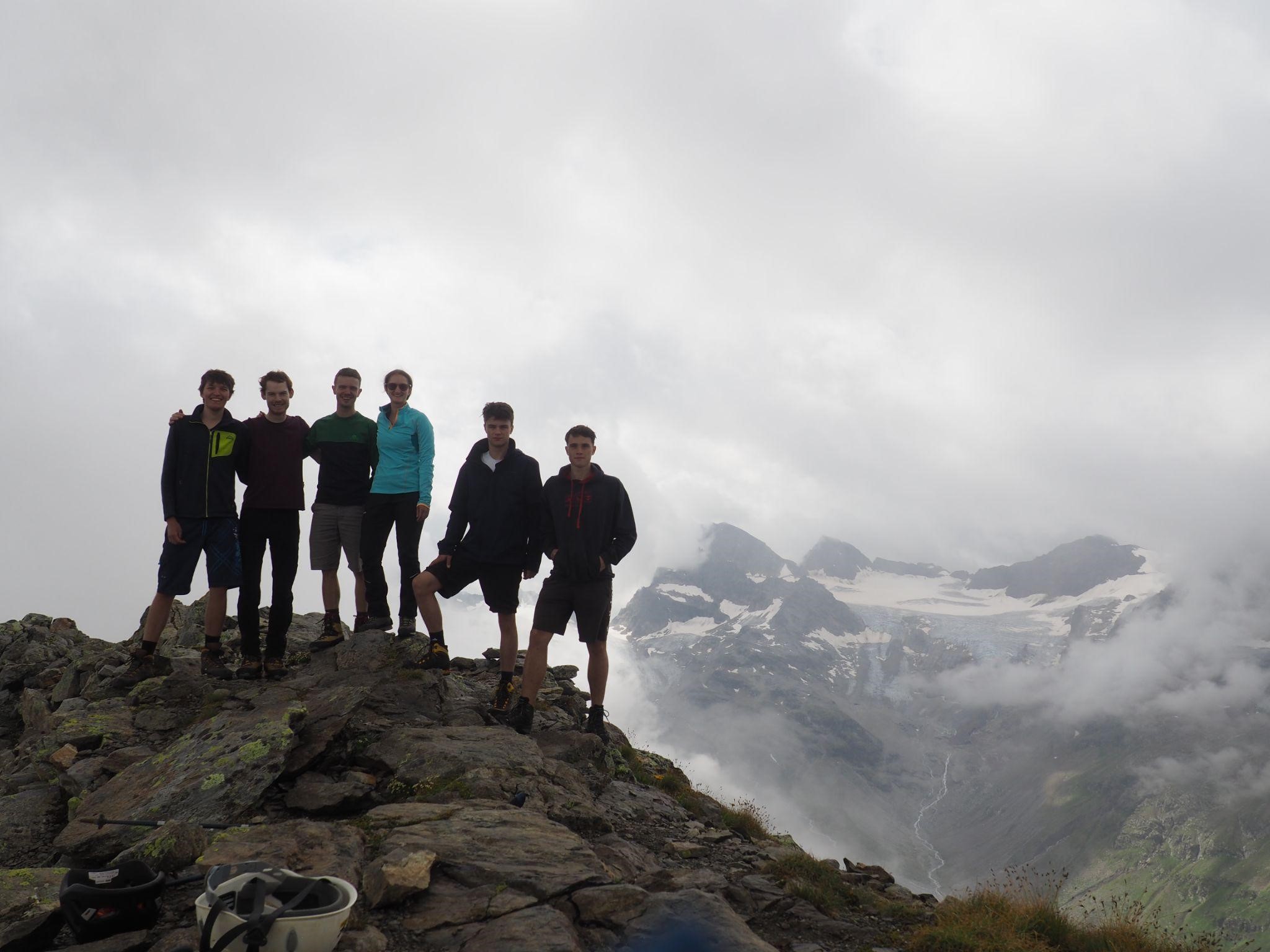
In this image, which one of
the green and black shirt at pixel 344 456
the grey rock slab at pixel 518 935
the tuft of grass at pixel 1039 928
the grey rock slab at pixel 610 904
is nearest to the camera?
the grey rock slab at pixel 518 935

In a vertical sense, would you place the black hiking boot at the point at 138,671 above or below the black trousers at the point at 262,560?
below

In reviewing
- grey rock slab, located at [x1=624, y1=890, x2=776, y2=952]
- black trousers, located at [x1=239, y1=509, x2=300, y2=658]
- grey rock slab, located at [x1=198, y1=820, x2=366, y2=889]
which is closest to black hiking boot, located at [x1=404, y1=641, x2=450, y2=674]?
black trousers, located at [x1=239, y1=509, x2=300, y2=658]

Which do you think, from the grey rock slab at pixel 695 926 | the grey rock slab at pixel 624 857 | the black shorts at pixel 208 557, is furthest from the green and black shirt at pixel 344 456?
the grey rock slab at pixel 695 926

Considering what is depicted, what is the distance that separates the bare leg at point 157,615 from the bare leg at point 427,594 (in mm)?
3922

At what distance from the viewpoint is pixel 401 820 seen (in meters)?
8.70

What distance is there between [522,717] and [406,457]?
196 inches

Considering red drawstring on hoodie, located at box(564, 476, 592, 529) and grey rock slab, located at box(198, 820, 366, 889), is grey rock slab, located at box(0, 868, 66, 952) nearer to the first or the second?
grey rock slab, located at box(198, 820, 366, 889)

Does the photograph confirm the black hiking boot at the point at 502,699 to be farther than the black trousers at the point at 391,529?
No

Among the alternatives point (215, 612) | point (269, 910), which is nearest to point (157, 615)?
point (215, 612)

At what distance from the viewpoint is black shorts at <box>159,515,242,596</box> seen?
12312mm

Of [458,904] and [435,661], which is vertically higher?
[435,661]

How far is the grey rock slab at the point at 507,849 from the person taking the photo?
7699 mm

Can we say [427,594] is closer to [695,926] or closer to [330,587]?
[330,587]

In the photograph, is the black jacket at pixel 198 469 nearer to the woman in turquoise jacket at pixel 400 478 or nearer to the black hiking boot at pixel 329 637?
the woman in turquoise jacket at pixel 400 478
